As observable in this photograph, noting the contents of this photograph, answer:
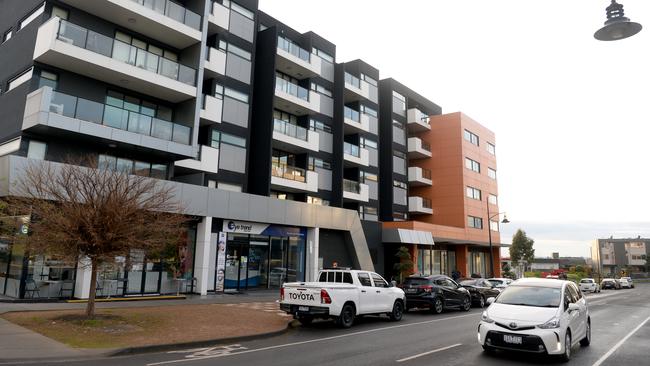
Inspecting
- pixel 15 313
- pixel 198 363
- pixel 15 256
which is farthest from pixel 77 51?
pixel 198 363

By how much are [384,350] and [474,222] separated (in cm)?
4227

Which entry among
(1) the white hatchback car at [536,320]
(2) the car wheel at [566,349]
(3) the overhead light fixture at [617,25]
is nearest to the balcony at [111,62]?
(1) the white hatchback car at [536,320]

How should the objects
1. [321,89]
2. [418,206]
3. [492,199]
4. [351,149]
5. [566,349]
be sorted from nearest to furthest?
[566,349] < [321,89] < [351,149] < [418,206] < [492,199]

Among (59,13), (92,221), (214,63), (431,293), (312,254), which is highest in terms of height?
(214,63)

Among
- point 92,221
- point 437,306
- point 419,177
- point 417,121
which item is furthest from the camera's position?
point 417,121

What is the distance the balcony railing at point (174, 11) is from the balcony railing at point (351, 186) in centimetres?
1689

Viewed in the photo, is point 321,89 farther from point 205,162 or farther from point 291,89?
point 205,162

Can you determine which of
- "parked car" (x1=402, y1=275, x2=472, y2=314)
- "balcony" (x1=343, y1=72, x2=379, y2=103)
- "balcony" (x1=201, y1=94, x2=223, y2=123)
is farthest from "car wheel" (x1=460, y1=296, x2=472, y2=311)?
"balcony" (x1=343, y1=72, x2=379, y2=103)

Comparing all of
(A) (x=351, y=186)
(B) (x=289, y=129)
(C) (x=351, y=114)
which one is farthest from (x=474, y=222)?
(B) (x=289, y=129)

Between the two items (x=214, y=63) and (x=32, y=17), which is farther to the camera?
(x=214, y=63)

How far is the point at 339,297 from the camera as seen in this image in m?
14.7

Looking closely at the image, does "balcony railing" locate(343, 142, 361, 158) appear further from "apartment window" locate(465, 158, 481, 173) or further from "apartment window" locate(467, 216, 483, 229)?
"apartment window" locate(467, 216, 483, 229)

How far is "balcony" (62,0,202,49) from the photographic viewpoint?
21.0 metres

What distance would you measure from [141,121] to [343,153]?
17.9 m
